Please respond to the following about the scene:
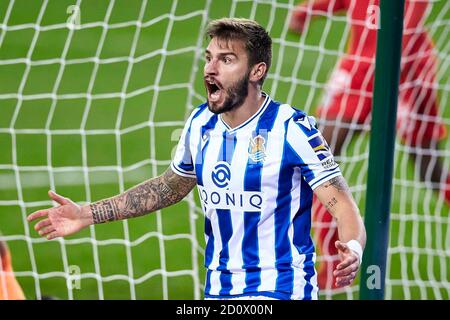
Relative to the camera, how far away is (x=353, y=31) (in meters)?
7.06

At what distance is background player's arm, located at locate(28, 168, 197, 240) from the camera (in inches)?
171

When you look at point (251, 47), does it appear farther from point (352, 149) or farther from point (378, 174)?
point (352, 149)

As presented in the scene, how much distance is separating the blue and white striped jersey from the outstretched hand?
32 cm

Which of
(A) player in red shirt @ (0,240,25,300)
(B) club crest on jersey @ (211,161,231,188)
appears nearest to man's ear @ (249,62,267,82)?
(B) club crest on jersey @ (211,161,231,188)

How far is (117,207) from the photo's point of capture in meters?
4.43

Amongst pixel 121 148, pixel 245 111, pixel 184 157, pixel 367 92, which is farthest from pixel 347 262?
pixel 121 148

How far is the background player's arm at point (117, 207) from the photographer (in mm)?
4344

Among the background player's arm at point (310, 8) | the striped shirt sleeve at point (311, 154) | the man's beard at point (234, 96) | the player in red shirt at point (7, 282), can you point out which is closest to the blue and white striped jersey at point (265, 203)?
the striped shirt sleeve at point (311, 154)

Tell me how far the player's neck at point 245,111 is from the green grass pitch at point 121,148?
40cm

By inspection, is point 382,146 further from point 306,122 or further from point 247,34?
point 247,34

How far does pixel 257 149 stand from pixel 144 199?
510 millimetres

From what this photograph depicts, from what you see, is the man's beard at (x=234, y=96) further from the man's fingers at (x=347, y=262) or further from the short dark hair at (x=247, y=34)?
the man's fingers at (x=347, y=262)

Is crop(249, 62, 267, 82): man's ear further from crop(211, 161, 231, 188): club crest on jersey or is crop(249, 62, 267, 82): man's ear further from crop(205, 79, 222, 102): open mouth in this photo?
crop(211, 161, 231, 188): club crest on jersey
